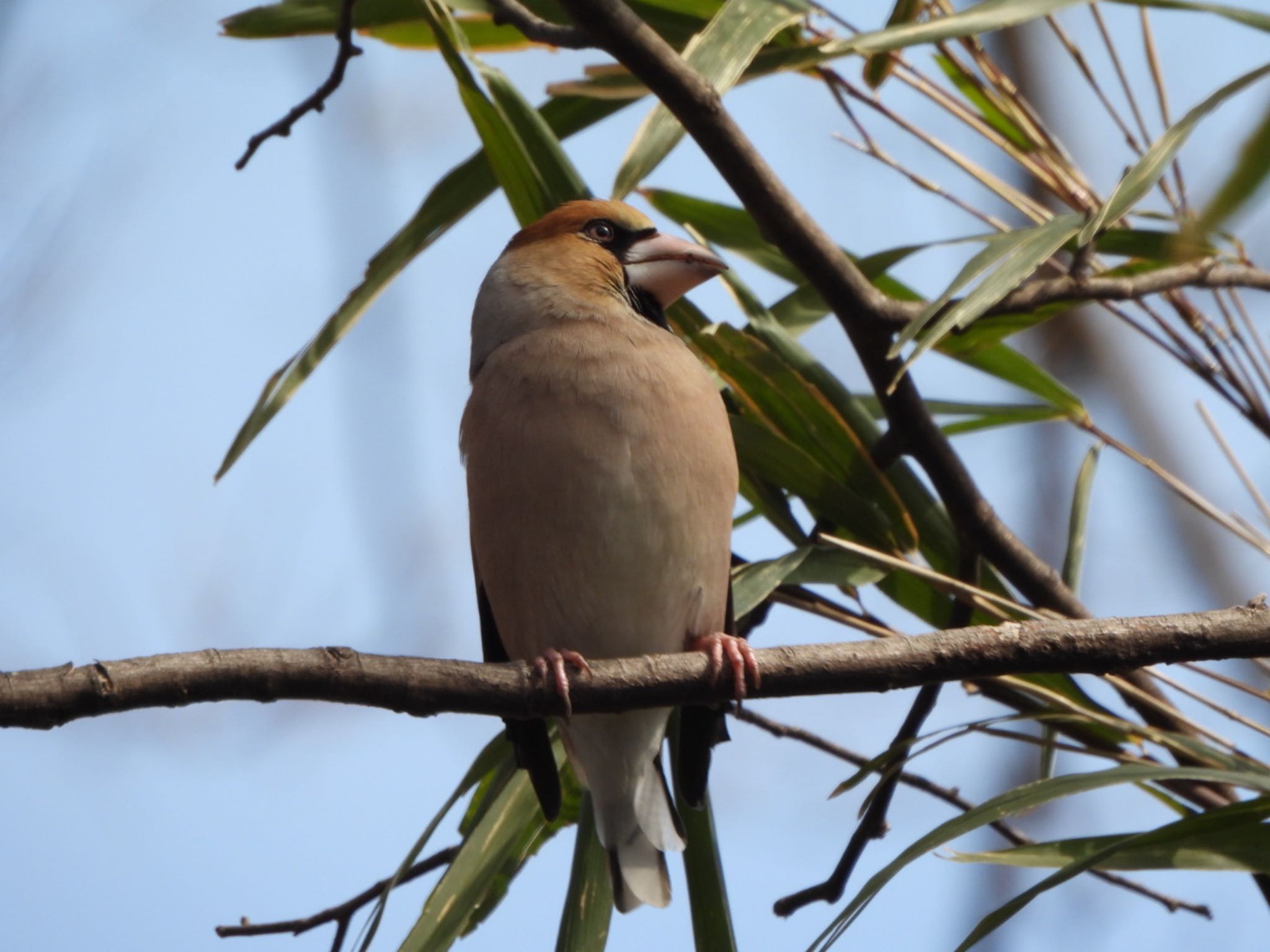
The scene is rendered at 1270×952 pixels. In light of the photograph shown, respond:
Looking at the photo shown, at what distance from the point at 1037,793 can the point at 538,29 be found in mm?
1929

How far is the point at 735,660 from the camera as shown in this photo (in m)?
2.45

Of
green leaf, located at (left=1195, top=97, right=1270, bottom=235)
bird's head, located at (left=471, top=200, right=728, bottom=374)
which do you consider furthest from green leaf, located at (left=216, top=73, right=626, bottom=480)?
green leaf, located at (left=1195, top=97, right=1270, bottom=235)

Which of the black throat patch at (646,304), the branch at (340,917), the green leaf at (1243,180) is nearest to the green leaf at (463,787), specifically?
the branch at (340,917)

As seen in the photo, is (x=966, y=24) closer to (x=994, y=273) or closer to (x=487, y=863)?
(x=994, y=273)

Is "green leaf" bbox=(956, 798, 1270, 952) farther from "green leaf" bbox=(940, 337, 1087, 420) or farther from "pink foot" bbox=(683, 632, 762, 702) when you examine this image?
"green leaf" bbox=(940, 337, 1087, 420)

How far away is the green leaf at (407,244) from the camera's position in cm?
322

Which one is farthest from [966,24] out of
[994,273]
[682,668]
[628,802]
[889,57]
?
[628,802]

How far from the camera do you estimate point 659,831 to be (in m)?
3.14

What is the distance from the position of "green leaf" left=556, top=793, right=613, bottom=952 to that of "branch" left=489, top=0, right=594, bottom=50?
171 centimetres

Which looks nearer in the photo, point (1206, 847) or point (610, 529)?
point (1206, 847)

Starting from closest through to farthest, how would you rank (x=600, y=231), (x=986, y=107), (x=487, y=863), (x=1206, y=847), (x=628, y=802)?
(x=1206, y=847) → (x=487, y=863) → (x=628, y=802) → (x=986, y=107) → (x=600, y=231)

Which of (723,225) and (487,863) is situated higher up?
(723,225)

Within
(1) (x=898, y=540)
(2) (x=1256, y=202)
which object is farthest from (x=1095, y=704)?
(2) (x=1256, y=202)

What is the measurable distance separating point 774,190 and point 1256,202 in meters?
2.19
